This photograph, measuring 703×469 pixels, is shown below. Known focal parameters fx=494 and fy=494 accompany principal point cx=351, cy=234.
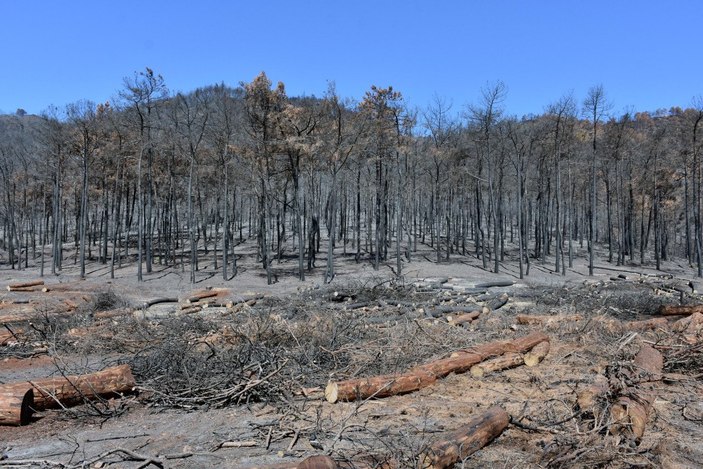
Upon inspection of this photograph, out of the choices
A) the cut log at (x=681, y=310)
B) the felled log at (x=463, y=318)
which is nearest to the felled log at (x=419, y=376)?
the felled log at (x=463, y=318)

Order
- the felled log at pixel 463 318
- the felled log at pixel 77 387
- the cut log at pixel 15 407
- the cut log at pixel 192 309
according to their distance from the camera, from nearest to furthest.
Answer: the cut log at pixel 15 407
the felled log at pixel 77 387
the felled log at pixel 463 318
the cut log at pixel 192 309

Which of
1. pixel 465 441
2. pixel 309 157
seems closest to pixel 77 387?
pixel 465 441

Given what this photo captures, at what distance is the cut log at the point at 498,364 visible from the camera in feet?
26.7

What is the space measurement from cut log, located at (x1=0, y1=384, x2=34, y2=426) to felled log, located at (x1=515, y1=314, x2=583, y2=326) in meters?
10.4

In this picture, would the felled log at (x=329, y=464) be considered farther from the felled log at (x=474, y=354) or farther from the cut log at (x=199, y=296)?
the cut log at (x=199, y=296)

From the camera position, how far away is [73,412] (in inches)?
256

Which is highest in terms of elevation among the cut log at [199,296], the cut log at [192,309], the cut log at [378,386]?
the cut log at [378,386]

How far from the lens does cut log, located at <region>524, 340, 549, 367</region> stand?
8773mm

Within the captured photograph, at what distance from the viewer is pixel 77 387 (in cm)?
685

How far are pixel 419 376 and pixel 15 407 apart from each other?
211 inches

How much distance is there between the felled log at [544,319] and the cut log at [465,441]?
708cm

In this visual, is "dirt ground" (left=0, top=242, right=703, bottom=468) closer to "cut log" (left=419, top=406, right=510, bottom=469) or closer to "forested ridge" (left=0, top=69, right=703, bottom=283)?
"cut log" (left=419, top=406, right=510, bottom=469)

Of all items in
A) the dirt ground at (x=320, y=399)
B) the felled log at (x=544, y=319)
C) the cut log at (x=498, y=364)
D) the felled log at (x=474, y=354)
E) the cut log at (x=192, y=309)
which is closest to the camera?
the dirt ground at (x=320, y=399)

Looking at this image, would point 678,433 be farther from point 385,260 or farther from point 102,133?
point 102,133
